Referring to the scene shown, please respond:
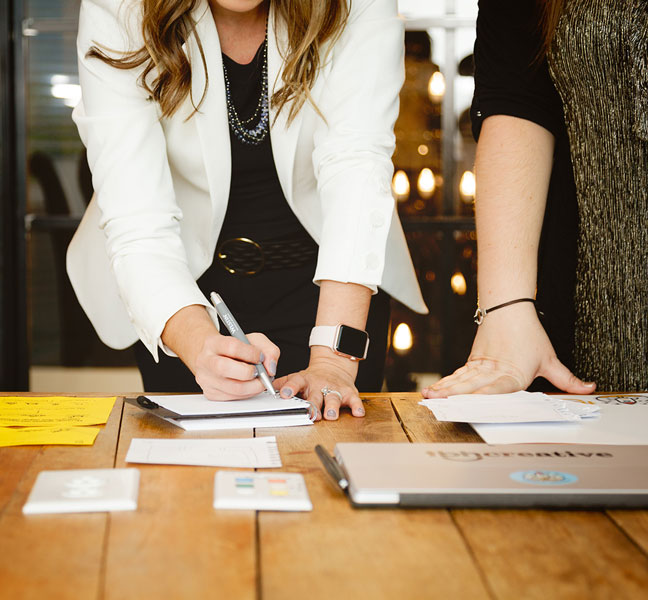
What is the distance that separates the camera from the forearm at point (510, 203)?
4.21 ft

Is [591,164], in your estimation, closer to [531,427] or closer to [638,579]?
[531,427]

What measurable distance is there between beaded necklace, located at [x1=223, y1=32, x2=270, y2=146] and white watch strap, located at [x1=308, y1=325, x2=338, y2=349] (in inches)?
16.2

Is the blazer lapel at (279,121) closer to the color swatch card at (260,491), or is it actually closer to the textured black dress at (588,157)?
the textured black dress at (588,157)

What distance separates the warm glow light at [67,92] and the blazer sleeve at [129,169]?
2147mm

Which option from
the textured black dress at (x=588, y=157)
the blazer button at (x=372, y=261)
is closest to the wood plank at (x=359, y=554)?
the blazer button at (x=372, y=261)

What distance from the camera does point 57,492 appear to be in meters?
0.73

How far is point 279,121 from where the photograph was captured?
56.9 inches

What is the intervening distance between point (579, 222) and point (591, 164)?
0.38 feet

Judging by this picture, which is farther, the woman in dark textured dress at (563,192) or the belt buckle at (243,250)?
the belt buckle at (243,250)

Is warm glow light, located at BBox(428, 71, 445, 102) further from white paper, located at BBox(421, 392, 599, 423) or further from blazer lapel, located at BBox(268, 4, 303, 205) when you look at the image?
white paper, located at BBox(421, 392, 599, 423)

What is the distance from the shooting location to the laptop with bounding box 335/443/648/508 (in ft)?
2.37

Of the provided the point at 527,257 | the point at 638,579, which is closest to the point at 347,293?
the point at 527,257

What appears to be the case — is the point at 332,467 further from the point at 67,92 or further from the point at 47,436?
the point at 67,92

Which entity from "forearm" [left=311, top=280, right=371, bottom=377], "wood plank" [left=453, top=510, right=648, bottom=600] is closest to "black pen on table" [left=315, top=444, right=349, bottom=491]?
"wood plank" [left=453, top=510, right=648, bottom=600]
